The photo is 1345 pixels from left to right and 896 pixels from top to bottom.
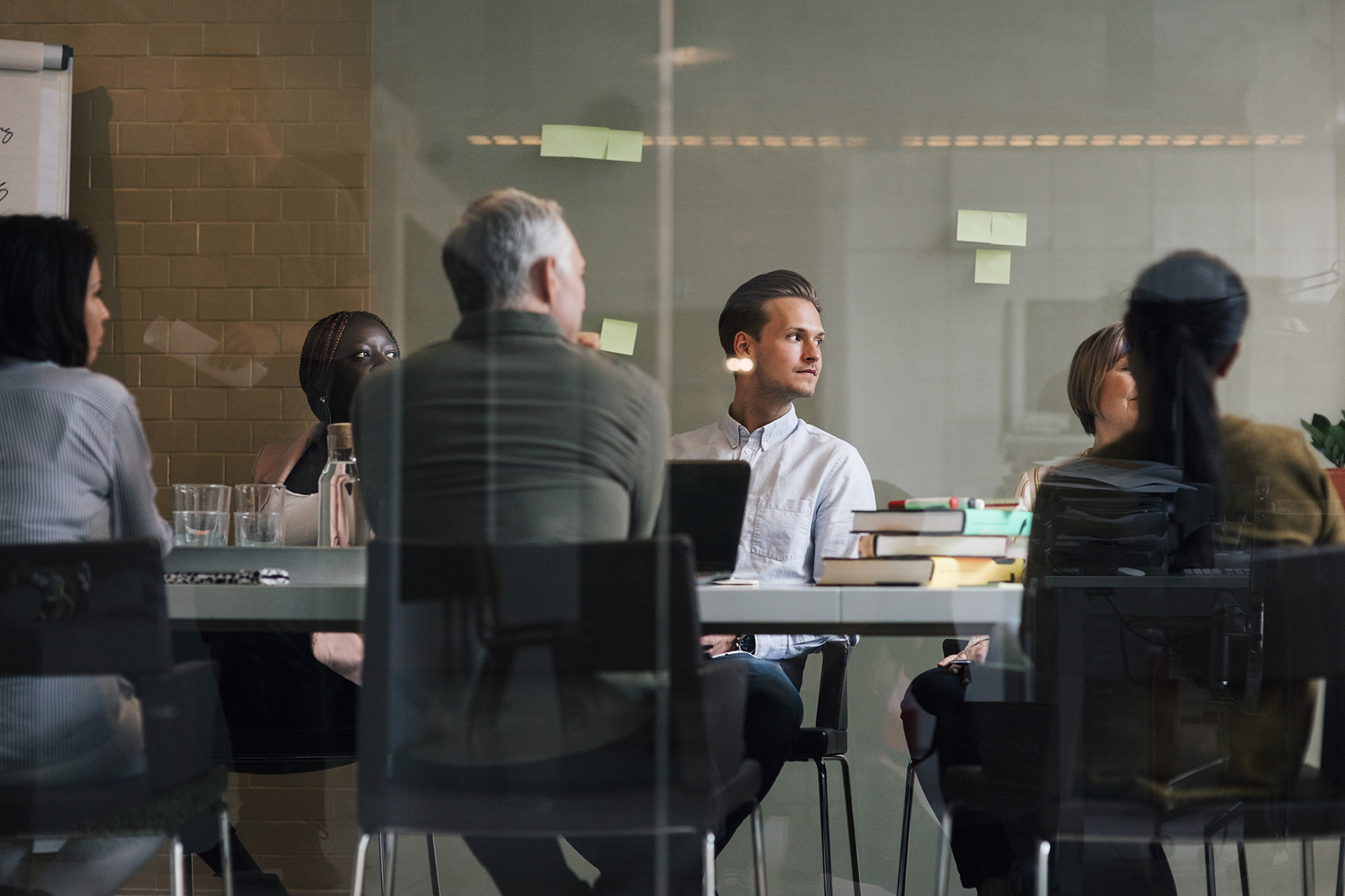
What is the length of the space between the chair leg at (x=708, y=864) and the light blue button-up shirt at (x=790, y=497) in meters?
0.29

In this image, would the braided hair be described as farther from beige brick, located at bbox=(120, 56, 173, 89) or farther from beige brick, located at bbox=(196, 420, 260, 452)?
beige brick, located at bbox=(120, 56, 173, 89)

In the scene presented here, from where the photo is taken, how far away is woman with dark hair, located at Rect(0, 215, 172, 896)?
149cm

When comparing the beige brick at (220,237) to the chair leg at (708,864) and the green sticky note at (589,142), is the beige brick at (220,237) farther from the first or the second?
the chair leg at (708,864)

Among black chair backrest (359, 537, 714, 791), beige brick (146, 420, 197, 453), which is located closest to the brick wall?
beige brick (146, 420, 197, 453)

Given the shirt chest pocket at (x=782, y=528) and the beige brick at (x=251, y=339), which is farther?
the beige brick at (x=251, y=339)

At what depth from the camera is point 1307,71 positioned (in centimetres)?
209

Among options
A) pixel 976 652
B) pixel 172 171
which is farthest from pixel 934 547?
pixel 172 171

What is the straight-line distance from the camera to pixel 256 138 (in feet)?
6.97

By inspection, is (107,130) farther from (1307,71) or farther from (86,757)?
(1307,71)

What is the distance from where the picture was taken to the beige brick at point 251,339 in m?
2.12

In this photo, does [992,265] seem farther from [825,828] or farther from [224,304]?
[224,304]

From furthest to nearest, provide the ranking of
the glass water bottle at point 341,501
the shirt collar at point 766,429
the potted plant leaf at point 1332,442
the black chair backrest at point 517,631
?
the shirt collar at point 766,429 < the potted plant leaf at point 1332,442 < the glass water bottle at point 341,501 < the black chair backrest at point 517,631

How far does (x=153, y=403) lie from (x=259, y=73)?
0.69 metres

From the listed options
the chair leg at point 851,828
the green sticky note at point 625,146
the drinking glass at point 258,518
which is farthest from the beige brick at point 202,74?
the chair leg at point 851,828
